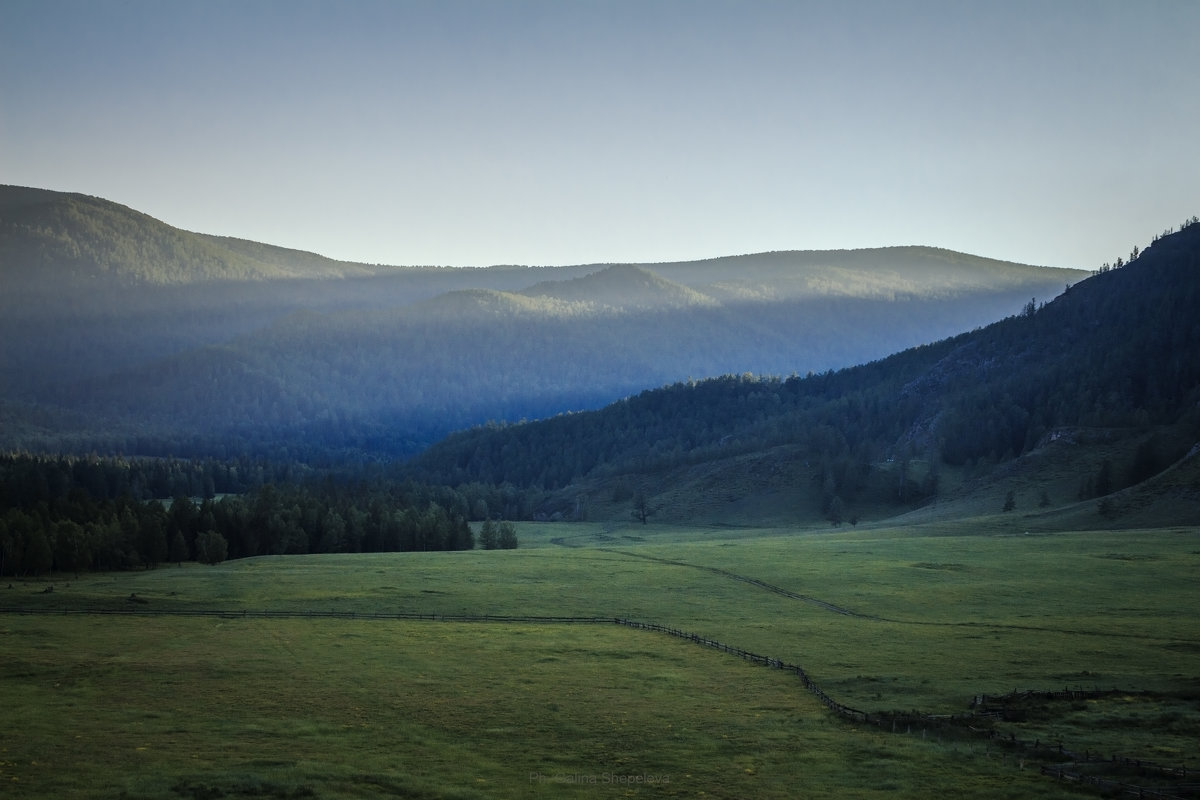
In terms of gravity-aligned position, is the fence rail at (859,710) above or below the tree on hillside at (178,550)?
above

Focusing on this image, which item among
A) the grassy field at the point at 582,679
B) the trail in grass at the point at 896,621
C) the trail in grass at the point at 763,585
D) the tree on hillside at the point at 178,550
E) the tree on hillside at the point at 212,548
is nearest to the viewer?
the grassy field at the point at 582,679

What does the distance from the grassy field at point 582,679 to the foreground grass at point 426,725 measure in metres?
0.26

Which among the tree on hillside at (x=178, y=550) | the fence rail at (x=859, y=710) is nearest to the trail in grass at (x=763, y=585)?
the fence rail at (x=859, y=710)

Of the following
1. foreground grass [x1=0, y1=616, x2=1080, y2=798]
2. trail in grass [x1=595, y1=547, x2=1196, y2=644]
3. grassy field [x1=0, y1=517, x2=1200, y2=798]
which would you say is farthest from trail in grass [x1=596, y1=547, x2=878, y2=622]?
foreground grass [x1=0, y1=616, x2=1080, y2=798]

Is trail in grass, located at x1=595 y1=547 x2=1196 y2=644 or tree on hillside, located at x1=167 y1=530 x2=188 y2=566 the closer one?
trail in grass, located at x1=595 y1=547 x2=1196 y2=644

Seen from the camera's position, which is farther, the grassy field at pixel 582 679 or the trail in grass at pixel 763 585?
the trail in grass at pixel 763 585

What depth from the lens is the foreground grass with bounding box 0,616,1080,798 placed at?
5556 centimetres

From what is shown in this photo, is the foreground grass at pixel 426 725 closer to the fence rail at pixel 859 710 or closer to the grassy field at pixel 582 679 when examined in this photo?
the grassy field at pixel 582 679

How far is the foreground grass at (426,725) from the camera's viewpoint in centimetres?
5556

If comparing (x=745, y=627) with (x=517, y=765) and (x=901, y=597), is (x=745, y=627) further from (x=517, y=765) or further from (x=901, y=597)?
(x=517, y=765)

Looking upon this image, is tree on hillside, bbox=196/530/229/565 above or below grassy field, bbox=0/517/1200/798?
below

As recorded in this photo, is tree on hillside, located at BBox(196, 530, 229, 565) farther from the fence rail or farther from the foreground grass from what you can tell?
the foreground grass

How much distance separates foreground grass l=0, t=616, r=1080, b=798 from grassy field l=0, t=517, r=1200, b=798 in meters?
0.26

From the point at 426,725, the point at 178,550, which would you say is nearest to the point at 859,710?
the point at 426,725
